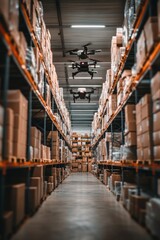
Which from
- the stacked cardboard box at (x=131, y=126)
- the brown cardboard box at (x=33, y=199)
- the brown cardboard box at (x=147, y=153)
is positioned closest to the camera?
the brown cardboard box at (x=147, y=153)

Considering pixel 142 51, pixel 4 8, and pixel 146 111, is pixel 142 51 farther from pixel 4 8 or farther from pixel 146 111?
pixel 4 8

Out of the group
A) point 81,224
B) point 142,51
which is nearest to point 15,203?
point 81,224

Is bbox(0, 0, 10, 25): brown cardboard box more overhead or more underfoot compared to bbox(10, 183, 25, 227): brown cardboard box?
more overhead

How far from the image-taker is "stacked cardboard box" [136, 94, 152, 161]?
164 inches

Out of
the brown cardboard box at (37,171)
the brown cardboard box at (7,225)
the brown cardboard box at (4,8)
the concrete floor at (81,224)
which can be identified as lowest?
the concrete floor at (81,224)

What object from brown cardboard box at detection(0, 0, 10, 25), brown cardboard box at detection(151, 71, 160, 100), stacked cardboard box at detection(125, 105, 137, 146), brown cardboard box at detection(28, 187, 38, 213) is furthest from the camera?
stacked cardboard box at detection(125, 105, 137, 146)

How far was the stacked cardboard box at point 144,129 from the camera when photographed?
4.16 m

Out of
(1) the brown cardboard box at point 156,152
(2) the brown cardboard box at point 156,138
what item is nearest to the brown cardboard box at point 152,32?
(2) the brown cardboard box at point 156,138

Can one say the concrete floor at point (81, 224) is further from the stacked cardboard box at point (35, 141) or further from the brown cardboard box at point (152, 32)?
the brown cardboard box at point (152, 32)

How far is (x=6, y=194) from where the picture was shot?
404cm

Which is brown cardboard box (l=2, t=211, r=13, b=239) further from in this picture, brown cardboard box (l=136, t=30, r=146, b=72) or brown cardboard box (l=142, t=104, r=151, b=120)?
brown cardboard box (l=136, t=30, r=146, b=72)

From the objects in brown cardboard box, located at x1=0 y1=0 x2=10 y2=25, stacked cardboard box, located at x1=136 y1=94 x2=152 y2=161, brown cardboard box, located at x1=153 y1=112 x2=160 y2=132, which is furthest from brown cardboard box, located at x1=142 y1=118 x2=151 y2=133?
brown cardboard box, located at x1=0 y1=0 x2=10 y2=25

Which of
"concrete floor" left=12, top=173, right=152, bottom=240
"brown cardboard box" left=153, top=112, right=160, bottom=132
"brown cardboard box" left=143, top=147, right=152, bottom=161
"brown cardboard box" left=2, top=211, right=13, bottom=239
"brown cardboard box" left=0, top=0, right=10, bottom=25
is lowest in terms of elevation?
"concrete floor" left=12, top=173, right=152, bottom=240

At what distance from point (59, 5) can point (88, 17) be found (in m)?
1.11
